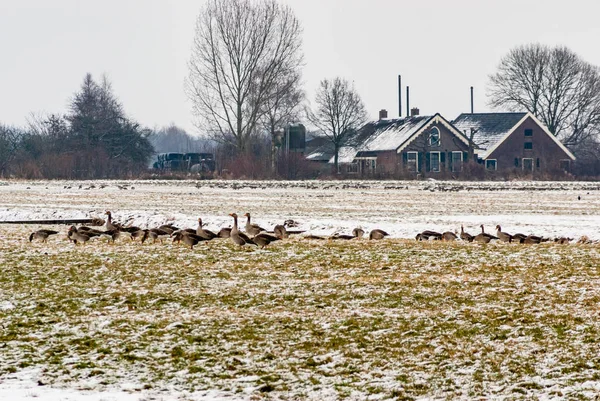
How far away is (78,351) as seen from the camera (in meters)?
10.9

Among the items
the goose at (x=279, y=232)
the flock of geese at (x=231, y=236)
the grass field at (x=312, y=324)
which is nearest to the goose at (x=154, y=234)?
the flock of geese at (x=231, y=236)

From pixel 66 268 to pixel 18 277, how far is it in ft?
3.89

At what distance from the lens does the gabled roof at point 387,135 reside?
8956 cm

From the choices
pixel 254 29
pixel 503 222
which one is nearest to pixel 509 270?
pixel 503 222

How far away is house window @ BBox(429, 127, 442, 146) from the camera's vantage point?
8981cm

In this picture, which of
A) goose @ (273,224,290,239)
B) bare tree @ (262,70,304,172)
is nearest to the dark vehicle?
bare tree @ (262,70,304,172)

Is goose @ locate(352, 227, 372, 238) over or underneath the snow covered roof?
underneath

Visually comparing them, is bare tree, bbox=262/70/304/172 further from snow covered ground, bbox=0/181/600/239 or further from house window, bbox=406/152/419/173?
snow covered ground, bbox=0/181/600/239

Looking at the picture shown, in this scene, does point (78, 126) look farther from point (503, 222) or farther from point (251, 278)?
point (251, 278)

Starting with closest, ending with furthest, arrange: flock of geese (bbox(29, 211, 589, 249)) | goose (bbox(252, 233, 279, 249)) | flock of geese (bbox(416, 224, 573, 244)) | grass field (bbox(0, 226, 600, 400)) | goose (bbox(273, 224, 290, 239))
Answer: grass field (bbox(0, 226, 600, 400))
goose (bbox(252, 233, 279, 249))
flock of geese (bbox(29, 211, 589, 249))
flock of geese (bbox(416, 224, 573, 244))
goose (bbox(273, 224, 290, 239))

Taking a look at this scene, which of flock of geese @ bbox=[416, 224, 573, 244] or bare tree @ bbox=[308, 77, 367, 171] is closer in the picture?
flock of geese @ bbox=[416, 224, 573, 244]

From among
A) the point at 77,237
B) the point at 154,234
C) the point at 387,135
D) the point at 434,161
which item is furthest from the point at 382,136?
the point at 77,237

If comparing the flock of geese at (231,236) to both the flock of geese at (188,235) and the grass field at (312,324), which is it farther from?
the grass field at (312,324)

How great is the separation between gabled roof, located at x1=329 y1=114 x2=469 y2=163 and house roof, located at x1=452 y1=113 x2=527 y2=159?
3.92m
